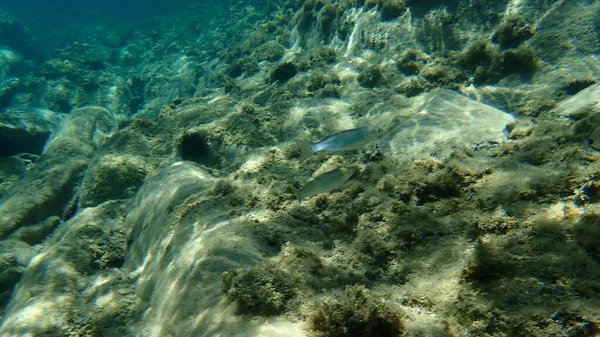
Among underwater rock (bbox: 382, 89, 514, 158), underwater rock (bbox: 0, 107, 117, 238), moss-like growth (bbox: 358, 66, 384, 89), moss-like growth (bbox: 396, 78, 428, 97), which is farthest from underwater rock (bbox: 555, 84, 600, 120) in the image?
underwater rock (bbox: 0, 107, 117, 238)

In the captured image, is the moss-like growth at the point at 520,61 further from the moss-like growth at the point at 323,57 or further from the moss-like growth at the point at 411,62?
the moss-like growth at the point at 323,57

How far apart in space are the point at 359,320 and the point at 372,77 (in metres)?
6.85

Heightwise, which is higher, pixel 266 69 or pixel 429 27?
pixel 266 69

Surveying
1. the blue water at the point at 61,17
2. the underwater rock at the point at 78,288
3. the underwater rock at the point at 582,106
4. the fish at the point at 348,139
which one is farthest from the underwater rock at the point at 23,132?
the blue water at the point at 61,17

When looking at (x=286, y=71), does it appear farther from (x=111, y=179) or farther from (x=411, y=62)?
(x=111, y=179)

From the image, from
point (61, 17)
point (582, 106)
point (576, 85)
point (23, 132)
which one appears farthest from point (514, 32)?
point (61, 17)

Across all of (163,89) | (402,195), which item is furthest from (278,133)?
(163,89)

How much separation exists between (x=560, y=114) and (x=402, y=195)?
2702 mm

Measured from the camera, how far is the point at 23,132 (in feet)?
37.3

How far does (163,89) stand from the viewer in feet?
59.2

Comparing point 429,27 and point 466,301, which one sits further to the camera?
point 429,27

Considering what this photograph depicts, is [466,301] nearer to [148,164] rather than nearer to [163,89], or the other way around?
[148,164]

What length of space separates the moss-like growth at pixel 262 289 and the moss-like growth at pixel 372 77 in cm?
623

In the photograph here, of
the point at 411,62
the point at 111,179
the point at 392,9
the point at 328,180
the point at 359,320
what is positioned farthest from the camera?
the point at 392,9
